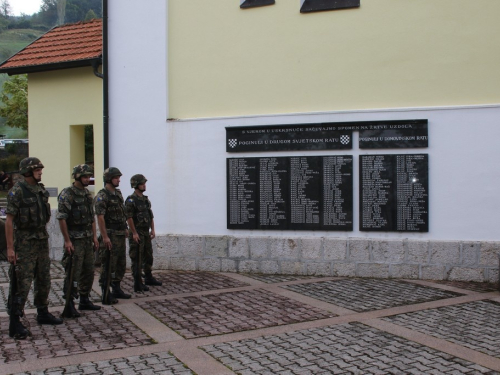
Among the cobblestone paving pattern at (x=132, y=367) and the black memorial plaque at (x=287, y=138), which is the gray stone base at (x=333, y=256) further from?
the cobblestone paving pattern at (x=132, y=367)

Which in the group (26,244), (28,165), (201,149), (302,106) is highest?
(302,106)

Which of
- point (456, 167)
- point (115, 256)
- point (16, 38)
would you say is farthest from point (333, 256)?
point (16, 38)

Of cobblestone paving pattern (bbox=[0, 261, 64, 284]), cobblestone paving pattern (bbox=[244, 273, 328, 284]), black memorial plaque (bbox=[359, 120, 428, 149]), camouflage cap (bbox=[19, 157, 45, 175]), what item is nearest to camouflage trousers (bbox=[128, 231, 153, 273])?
cobblestone paving pattern (bbox=[244, 273, 328, 284])

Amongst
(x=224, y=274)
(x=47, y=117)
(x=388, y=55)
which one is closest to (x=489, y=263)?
(x=388, y=55)

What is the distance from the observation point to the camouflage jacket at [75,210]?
7395 mm

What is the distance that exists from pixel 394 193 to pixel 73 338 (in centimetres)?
589

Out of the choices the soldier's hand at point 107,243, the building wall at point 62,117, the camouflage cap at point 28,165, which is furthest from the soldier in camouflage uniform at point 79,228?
the building wall at point 62,117

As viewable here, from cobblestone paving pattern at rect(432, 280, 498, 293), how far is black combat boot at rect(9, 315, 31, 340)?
21.2 feet

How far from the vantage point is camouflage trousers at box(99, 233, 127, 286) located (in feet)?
26.9

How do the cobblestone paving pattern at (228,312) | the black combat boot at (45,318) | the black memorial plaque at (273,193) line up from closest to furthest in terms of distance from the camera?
the cobblestone paving pattern at (228,312) → the black combat boot at (45,318) → the black memorial plaque at (273,193)

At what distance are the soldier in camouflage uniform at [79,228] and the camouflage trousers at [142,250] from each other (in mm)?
1325

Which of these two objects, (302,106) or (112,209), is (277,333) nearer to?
(112,209)

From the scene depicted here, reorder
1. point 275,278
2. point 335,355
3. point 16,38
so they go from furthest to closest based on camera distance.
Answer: point 16,38 < point 275,278 < point 335,355

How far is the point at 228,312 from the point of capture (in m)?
7.46
